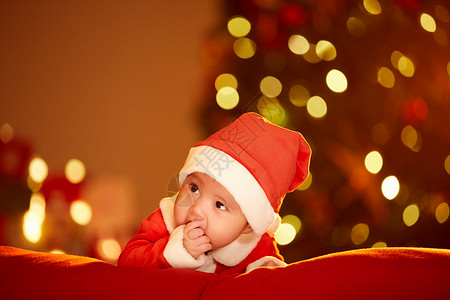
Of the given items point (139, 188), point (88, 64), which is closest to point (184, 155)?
point (139, 188)

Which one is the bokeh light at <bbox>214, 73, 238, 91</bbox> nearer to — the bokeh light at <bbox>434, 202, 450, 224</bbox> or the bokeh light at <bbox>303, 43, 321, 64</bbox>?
the bokeh light at <bbox>303, 43, 321, 64</bbox>

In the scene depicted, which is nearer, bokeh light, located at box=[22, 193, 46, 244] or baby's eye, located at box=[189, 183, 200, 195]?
baby's eye, located at box=[189, 183, 200, 195]

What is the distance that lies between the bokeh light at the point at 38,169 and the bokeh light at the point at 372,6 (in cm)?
160

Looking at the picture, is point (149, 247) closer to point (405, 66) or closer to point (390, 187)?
point (390, 187)

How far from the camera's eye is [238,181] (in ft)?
2.62

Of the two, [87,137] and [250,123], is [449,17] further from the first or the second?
[87,137]

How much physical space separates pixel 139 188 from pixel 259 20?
0.98 meters

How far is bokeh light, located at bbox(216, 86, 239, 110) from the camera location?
1778mm

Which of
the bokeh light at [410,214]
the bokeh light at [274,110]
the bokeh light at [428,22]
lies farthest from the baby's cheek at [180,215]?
the bokeh light at [428,22]

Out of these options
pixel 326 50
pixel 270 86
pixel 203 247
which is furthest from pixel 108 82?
pixel 203 247

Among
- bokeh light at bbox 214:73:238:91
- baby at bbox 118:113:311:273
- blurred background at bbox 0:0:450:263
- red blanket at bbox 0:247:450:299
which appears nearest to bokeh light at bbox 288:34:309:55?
blurred background at bbox 0:0:450:263

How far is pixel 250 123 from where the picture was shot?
2.88 ft

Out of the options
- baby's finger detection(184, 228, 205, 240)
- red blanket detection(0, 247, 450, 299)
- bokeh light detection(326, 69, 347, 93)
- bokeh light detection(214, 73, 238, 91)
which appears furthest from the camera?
bokeh light detection(214, 73, 238, 91)

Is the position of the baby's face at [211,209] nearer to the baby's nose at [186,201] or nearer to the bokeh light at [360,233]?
the baby's nose at [186,201]
